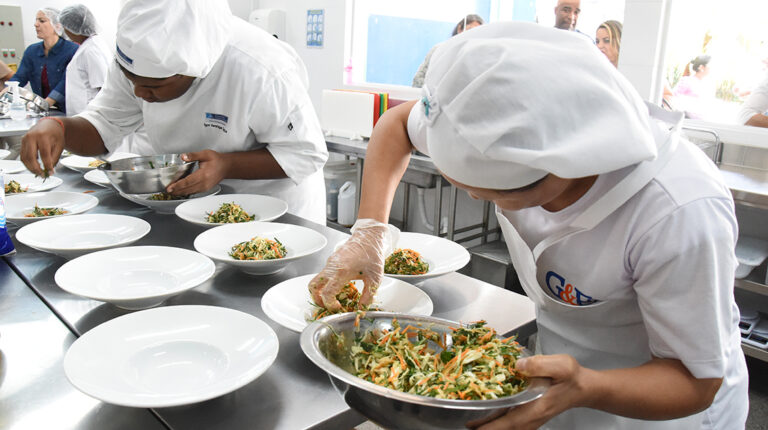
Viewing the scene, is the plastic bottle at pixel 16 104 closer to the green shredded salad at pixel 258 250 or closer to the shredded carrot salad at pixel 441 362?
A: the green shredded salad at pixel 258 250

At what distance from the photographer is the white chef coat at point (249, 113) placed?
213 centimetres

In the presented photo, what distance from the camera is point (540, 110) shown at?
835mm

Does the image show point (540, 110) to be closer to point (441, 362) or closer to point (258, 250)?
point (441, 362)

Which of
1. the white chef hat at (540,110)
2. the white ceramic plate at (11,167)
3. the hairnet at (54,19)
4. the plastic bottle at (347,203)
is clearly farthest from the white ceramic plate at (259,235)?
the hairnet at (54,19)

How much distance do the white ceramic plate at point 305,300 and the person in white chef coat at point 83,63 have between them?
5.23 metres

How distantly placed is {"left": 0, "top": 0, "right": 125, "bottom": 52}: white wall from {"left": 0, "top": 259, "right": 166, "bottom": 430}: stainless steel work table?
6.43 m

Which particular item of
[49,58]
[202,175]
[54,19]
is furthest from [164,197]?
[54,19]

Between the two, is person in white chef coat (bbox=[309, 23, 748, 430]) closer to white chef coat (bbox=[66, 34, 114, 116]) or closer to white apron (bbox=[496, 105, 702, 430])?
white apron (bbox=[496, 105, 702, 430])

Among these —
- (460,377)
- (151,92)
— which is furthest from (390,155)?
(151,92)

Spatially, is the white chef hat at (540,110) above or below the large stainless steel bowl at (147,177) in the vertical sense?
above

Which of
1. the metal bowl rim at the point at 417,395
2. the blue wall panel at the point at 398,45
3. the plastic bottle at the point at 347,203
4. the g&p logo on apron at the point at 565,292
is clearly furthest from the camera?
the blue wall panel at the point at 398,45

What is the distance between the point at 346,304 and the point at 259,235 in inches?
22.9

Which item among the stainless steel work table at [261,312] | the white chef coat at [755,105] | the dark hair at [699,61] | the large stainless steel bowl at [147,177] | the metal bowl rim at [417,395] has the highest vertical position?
the dark hair at [699,61]

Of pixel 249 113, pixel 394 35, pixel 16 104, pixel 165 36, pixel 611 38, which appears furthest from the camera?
→ pixel 394 35
